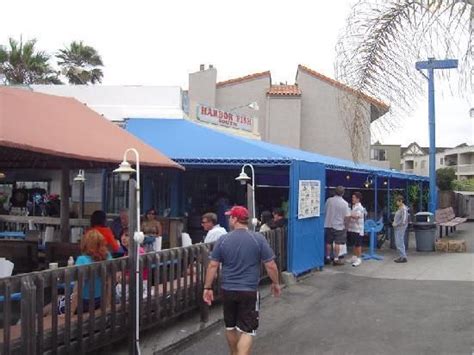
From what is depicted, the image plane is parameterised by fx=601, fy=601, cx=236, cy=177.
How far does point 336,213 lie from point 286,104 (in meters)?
15.2

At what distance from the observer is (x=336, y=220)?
13.0 meters

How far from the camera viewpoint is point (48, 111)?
704 centimetres

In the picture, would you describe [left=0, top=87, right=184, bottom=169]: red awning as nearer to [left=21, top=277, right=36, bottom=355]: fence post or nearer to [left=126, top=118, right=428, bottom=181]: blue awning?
[left=21, top=277, right=36, bottom=355]: fence post

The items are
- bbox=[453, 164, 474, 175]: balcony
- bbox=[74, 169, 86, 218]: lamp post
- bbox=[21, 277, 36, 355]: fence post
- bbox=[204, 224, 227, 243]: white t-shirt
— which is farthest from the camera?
bbox=[453, 164, 474, 175]: balcony

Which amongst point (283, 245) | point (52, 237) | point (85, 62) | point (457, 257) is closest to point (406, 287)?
point (283, 245)

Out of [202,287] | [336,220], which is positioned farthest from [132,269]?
[336,220]

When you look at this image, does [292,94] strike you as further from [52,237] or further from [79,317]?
[79,317]

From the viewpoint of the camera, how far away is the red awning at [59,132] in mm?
5551

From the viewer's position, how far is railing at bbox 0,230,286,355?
4680 mm

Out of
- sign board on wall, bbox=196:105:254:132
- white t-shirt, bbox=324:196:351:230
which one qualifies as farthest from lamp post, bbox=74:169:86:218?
white t-shirt, bbox=324:196:351:230

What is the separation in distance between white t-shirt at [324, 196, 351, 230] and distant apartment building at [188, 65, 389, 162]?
14.4 m

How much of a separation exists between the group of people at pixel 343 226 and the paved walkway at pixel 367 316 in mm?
966

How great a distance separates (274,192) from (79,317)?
11509 mm

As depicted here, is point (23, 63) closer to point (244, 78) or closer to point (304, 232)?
point (244, 78)
